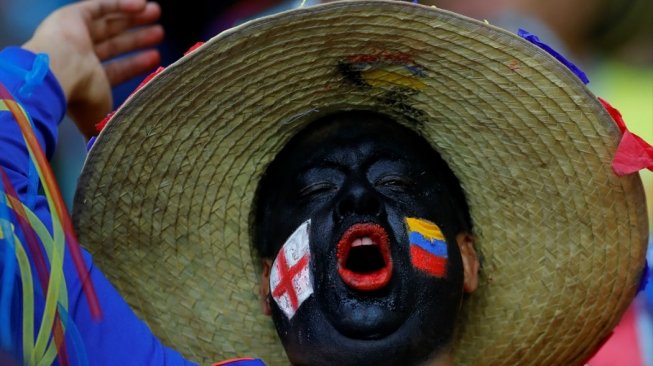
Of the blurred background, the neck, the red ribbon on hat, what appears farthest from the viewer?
the blurred background

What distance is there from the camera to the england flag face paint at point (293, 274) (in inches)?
73.8

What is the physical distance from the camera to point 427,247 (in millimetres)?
1869

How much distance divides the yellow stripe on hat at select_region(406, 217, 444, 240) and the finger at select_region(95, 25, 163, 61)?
0.72 meters

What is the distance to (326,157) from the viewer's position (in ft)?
6.50

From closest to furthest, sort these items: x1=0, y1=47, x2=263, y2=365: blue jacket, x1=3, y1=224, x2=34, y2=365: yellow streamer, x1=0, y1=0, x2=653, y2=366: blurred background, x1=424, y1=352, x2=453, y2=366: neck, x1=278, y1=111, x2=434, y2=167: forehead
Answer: x1=3, y1=224, x2=34, y2=365: yellow streamer, x1=0, y1=47, x2=263, y2=365: blue jacket, x1=424, y1=352, x2=453, y2=366: neck, x1=278, y1=111, x2=434, y2=167: forehead, x1=0, y1=0, x2=653, y2=366: blurred background

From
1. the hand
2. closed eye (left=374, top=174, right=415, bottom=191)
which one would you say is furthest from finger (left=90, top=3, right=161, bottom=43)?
closed eye (left=374, top=174, right=415, bottom=191)

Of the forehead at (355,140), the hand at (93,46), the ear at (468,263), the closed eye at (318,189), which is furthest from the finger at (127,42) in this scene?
the ear at (468,263)

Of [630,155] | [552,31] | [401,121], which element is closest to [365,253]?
[401,121]

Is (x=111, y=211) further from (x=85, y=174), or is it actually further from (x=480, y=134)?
(x=480, y=134)

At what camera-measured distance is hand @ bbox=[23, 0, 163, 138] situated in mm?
2012

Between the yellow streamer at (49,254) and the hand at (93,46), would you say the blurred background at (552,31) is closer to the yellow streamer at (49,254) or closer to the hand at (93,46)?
the hand at (93,46)

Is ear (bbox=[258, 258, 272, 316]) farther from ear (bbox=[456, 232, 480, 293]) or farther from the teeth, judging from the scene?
ear (bbox=[456, 232, 480, 293])

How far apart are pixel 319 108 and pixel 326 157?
0.32 feet

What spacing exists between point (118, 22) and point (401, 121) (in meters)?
0.63
